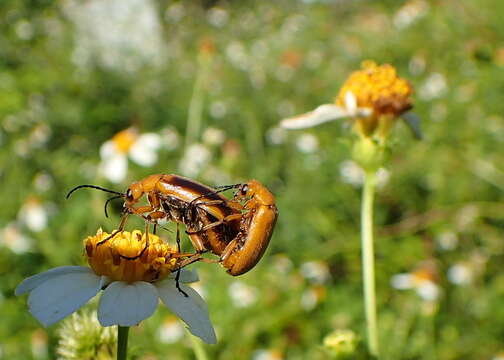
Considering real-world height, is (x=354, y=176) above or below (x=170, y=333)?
below

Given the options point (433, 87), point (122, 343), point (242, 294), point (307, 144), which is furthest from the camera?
point (433, 87)

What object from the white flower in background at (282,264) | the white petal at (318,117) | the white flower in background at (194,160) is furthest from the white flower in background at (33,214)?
the white petal at (318,117)

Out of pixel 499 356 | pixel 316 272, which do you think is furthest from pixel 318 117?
pixel 316 272

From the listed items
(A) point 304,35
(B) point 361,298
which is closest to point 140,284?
(B) point 361,298

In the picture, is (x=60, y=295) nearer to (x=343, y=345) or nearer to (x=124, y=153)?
(x=343, y=345)

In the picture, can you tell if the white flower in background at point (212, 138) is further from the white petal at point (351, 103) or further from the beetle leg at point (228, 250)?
the beetle leg at point (228, 250)

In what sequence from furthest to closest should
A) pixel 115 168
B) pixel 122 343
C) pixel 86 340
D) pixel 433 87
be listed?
pixel 433 87 < pixel 115 168 < pixel 86 340 < pixel 122 343

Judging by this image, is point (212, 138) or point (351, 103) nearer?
point (351, 103)

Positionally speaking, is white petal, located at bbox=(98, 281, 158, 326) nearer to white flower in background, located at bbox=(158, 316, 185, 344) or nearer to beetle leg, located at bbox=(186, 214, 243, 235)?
beetle leg, located at bbox=(186, 214, 243, 235)
